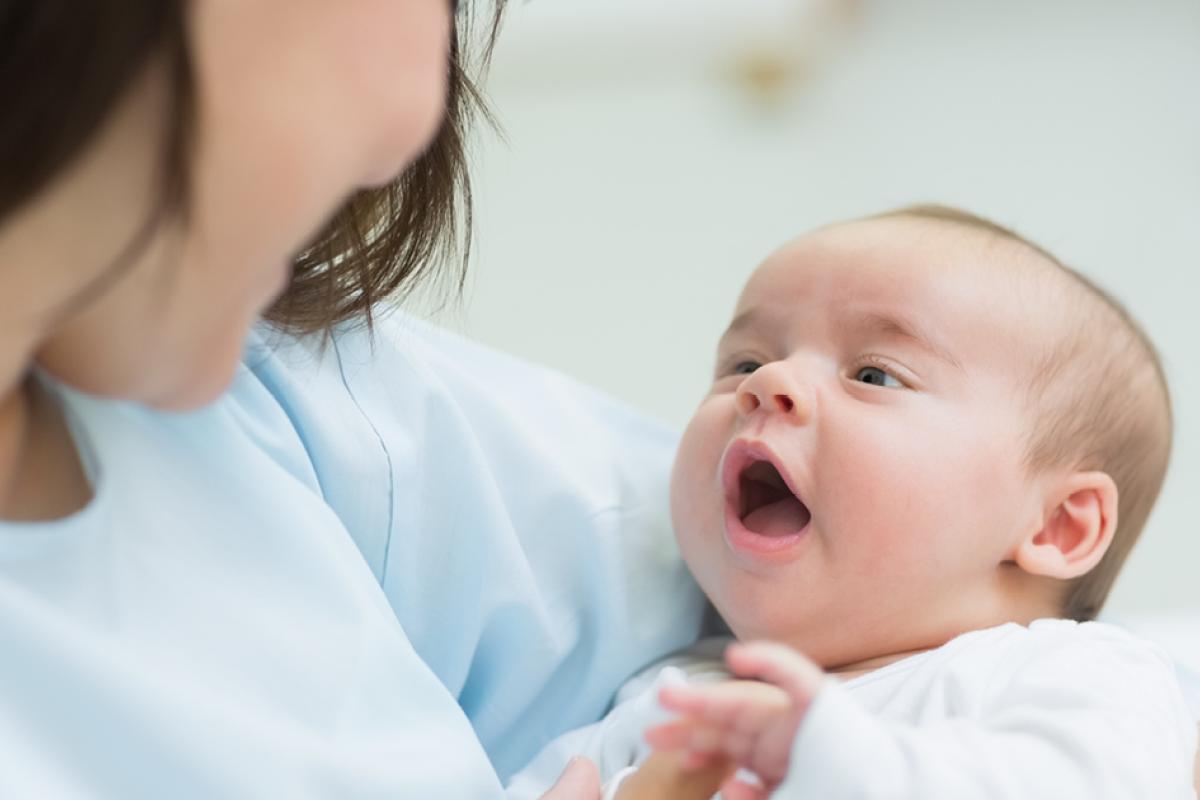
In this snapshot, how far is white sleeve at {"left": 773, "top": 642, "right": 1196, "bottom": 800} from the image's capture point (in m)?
0.61

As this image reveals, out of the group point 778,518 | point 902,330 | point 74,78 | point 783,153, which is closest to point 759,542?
point 778,518

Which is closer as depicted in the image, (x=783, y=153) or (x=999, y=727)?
(x=999, y=727)

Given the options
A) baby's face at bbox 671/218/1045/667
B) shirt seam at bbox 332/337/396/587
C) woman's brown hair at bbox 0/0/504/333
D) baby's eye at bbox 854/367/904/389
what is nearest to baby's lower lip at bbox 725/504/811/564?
baby's face at bbox 671/218/1045/667

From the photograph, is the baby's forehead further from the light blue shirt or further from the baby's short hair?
the light blue shirt

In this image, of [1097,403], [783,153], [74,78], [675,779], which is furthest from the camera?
[783,153]

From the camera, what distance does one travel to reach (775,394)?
2.93ft

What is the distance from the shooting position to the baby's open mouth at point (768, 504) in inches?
36.6

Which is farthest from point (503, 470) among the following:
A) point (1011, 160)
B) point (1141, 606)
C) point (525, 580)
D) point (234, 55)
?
point (1011, 160)

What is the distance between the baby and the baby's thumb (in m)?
0.01

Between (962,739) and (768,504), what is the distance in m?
0.30

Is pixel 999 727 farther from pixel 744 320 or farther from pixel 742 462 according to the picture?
pixel 744 320

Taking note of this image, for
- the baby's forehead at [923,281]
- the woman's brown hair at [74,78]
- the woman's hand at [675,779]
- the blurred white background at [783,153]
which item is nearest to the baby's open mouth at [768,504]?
the baby's forehead at [923,281]

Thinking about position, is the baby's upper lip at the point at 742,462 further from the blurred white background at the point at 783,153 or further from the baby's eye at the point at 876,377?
the blurred white background at the point at 783,153

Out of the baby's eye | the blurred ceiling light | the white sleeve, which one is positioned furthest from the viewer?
the blurred ceiling light
